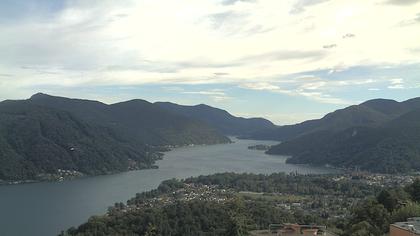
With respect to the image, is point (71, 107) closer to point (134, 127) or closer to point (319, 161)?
point (134, 127)

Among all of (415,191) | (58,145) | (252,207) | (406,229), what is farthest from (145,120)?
(406,229)

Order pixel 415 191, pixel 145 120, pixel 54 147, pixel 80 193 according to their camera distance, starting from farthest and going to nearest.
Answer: pixel 145 120 < pixel 54 147 < pixel 80 193 < pixel 415 191

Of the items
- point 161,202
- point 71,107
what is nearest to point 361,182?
point 161,202

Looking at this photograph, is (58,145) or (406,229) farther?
(58,145)

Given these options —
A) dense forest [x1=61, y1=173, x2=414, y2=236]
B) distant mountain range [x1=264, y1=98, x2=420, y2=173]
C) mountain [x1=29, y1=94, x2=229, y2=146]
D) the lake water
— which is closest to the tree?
dense forest [x1=61, y1=173, x2=414, y2=236]

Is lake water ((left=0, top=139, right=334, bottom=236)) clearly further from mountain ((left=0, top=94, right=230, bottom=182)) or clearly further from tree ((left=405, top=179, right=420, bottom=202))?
tree ((left=405, top=179, right=420, bottom=202))

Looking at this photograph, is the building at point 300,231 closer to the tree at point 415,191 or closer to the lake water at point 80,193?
the tree at point 415,191

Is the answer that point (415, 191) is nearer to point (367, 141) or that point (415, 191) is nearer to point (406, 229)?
point (406, 229)
